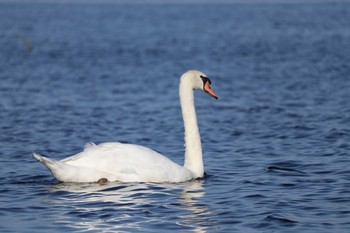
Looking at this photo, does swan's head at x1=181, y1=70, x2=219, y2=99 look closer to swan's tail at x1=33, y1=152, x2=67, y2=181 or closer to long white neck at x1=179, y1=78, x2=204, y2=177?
long white neck at x1=179, y1=78, x2=204, y2=177

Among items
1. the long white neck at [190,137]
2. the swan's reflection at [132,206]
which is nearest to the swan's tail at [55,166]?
the swan's reflection at [132,206]

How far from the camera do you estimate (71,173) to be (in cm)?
1124

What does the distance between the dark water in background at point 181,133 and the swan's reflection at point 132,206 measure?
0.02 metres

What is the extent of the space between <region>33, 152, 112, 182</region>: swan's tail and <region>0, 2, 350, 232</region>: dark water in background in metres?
0.14

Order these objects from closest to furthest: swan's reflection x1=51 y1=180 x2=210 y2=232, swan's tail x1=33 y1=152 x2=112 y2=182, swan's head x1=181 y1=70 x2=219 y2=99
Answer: swan's reflection x1=51 y1=180 x2=210 y2=232 < swan's tail x1=33 y1=152 x2=112 y2=182 < swan's head x1=181 y1=70 x2=219 y2=99

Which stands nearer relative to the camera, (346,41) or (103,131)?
(103,131)

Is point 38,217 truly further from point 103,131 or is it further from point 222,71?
point 222,71

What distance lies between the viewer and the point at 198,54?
38.0 meters

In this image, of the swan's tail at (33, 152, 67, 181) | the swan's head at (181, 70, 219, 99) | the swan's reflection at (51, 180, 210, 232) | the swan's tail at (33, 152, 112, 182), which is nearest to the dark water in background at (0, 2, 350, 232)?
the swan's reflection at (51, 180, 210, 232)

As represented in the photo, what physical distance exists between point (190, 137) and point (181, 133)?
4.48m

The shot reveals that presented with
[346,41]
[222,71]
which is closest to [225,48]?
[346,41]

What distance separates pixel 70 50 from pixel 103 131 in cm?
2375

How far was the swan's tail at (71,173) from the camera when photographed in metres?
11.1

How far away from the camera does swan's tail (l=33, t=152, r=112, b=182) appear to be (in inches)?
437
